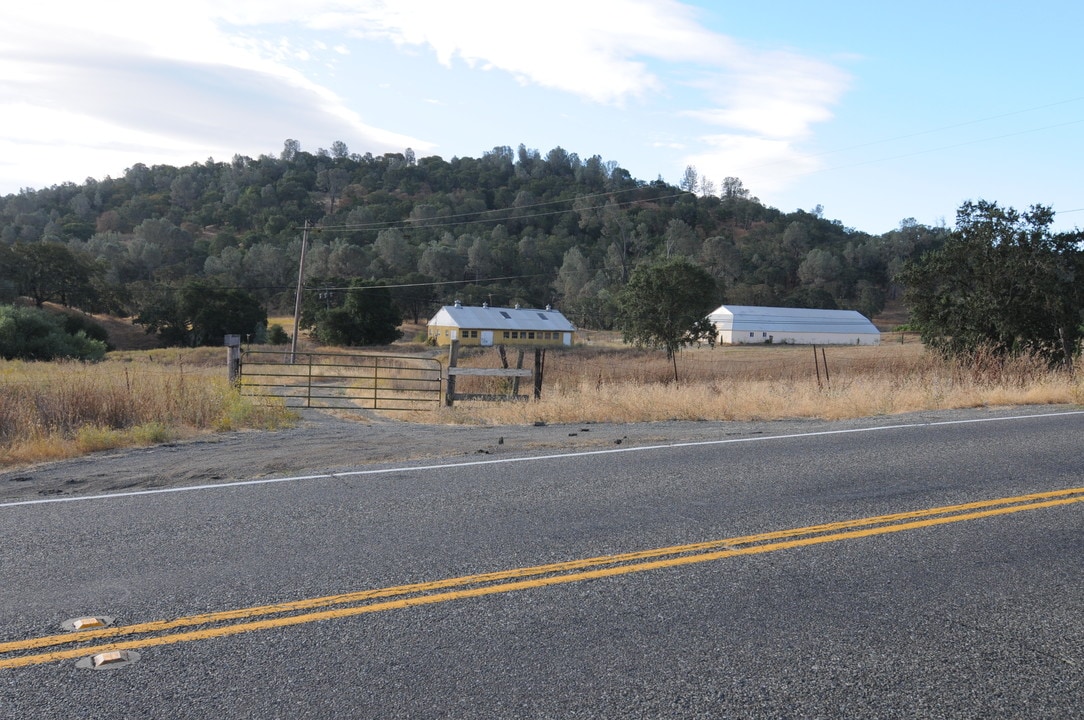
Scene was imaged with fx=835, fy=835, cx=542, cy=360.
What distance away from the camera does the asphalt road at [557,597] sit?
12.5 feet

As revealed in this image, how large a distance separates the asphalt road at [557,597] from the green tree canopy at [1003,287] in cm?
1564

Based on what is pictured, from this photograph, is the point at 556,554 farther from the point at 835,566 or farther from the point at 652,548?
the point at 835,566

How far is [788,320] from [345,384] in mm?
69077

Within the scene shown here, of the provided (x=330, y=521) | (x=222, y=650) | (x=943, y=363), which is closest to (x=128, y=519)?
(x=330, y=521)

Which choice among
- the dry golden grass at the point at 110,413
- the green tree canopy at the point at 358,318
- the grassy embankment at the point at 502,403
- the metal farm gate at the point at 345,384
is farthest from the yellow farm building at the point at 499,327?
the dry golden grass at the point at 110,413

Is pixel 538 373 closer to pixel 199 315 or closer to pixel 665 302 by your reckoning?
pixel 665 302

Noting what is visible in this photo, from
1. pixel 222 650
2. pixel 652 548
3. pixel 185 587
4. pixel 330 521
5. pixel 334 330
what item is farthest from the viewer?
pixel 334 330

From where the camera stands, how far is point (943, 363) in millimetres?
21641

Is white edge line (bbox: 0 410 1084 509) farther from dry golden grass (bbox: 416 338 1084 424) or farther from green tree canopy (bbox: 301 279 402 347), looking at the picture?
green tree canopy (bbox: 301 279 402 347)

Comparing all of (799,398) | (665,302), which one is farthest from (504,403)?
(665,302)

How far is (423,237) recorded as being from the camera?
13800 centimetres

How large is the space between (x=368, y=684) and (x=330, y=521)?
2965mm

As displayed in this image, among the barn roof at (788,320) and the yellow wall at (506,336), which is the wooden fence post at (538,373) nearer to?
the yellow wall at (506,336)

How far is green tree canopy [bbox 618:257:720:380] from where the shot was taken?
2041 inches
